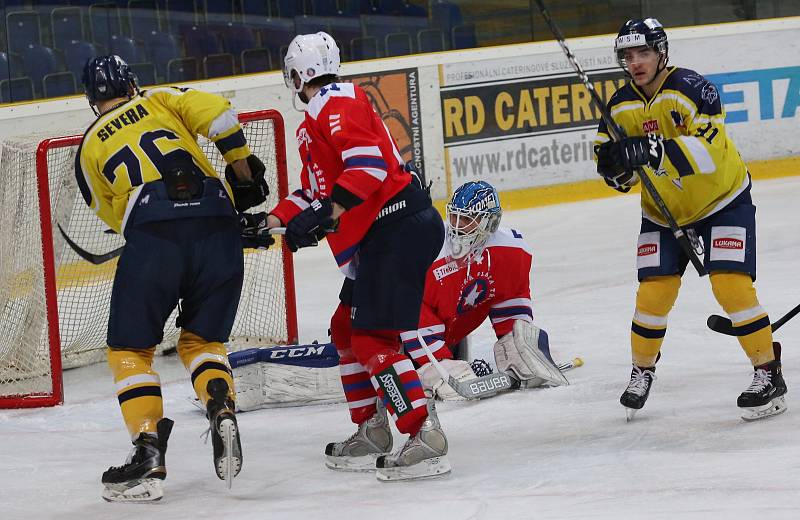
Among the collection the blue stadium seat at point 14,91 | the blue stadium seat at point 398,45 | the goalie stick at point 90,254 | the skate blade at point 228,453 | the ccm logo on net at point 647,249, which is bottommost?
the skate blade at point 228,453

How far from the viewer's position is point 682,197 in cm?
367

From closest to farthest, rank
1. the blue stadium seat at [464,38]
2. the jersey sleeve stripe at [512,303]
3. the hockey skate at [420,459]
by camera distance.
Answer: the hockey skate at [420,459]
the jersey sleeve stripe at [512,303]
the blue stadium seat at [464,38]

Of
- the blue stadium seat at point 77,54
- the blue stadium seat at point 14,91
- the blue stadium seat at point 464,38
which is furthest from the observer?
the blue stadium seat at point 464,38

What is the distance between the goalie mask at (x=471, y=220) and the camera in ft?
14.0

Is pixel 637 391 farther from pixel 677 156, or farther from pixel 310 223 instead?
pixel 310 223

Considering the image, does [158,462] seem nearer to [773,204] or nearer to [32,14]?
[32,14]

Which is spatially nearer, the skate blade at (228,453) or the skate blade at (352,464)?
the skate blade at (228,453)

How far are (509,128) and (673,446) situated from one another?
5234 millimetres

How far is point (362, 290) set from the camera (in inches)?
128

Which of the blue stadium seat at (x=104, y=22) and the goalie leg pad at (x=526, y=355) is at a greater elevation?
the blue stadium seat at (x=104, y=22)

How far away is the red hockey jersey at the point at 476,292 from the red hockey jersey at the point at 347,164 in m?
0.93

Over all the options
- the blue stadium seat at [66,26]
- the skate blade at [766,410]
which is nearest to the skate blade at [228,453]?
the skate blade at [766,410]

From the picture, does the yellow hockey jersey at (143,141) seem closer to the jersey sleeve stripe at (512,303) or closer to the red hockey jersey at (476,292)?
the red hockey jersey at (476,292)

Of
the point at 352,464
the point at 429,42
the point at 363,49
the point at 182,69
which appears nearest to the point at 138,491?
the point at 352,464
